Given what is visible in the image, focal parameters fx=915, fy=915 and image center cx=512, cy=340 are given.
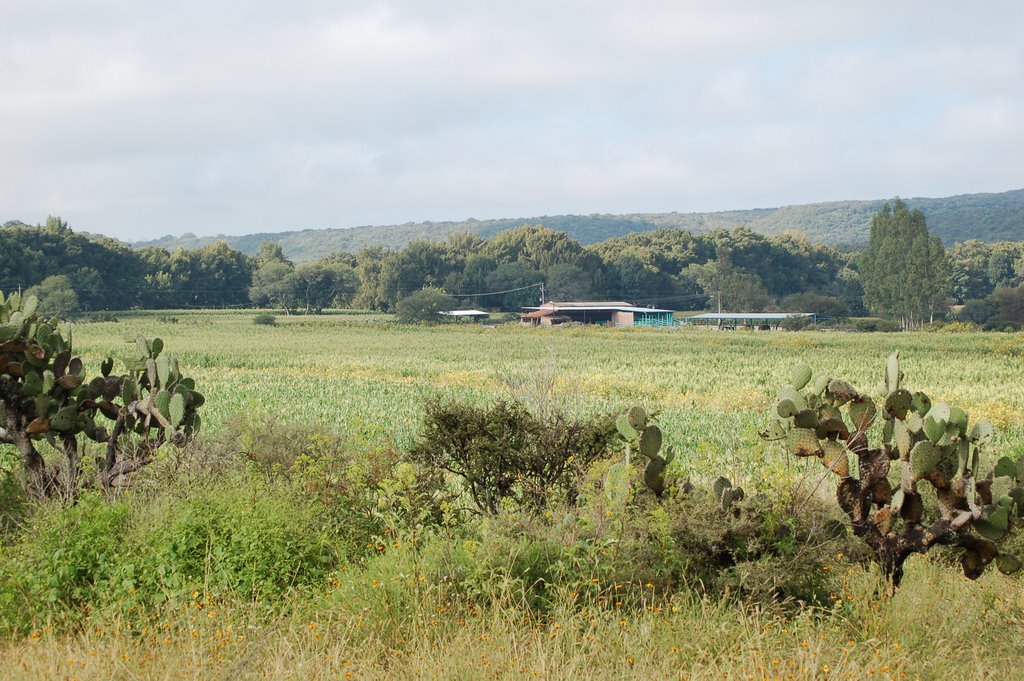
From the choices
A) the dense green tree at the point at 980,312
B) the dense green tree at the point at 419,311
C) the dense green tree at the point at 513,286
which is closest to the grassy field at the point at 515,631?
the dense green tree at the point at 419,311

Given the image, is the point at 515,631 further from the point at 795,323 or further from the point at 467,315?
the point at 467,315

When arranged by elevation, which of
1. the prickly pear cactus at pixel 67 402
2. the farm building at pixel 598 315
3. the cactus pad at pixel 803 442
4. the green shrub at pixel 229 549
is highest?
the prickly pear cactus at pixel 67 402

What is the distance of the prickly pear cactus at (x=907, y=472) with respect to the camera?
711cm

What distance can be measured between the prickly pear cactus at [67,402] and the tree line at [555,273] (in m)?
85.5

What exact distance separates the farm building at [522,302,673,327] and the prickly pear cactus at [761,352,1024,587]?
90.7 meters

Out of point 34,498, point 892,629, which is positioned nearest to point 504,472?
point 892,629

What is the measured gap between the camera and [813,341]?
196ft

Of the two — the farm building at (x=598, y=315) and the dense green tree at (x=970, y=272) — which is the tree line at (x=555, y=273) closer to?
the dense green tree at (x=970, y=272)

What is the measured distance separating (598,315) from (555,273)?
57.1 ft

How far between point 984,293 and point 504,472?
137467 millimetres

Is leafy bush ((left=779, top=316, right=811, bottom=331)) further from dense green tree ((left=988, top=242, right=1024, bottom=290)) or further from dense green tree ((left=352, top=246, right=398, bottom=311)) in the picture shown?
dense green tree ((left=988, top=242, right=1024, bottom=290))

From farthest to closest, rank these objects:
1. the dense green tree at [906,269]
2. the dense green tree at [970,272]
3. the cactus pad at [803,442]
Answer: the dense green tree at [970,272] → the dense green tree at [906,269] → the cactus pad at [803,442]

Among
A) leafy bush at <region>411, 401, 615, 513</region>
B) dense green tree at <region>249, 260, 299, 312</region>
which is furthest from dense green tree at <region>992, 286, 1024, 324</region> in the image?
leafy bush at <region>411, 401, 615, 513</region>

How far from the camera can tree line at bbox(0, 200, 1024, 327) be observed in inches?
3629
